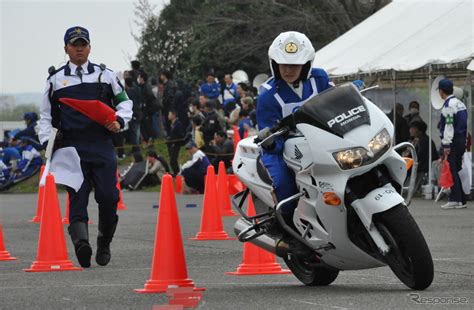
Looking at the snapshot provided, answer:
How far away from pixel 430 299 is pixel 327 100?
1.59m

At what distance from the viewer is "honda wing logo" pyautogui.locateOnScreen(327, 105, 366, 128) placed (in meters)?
8.77

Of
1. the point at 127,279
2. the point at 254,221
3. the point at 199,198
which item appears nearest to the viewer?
the point at 254,221

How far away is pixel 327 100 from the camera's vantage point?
8.96m

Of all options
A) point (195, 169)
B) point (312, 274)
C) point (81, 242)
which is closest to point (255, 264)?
point (312, 274)

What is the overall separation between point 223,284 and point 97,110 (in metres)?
2.38

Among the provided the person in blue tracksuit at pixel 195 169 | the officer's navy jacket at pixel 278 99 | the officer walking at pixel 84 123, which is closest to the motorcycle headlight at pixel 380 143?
the officer's navy jacket at pixel 278 99

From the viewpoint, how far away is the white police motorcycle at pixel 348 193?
8.41m

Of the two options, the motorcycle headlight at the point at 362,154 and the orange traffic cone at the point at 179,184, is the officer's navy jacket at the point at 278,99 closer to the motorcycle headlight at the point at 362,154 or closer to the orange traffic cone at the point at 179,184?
the motorcycle headlight at the point at 362,154

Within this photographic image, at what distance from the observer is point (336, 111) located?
885 cm

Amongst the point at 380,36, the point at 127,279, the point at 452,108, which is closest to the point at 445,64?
the point at 452,108

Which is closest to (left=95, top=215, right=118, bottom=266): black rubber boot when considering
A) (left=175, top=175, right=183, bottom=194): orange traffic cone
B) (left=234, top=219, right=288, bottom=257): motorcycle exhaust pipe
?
(left=234, top=219, right=288, bottom=257): motorcycle exhaust pipe

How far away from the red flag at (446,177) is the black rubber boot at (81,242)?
1011cm

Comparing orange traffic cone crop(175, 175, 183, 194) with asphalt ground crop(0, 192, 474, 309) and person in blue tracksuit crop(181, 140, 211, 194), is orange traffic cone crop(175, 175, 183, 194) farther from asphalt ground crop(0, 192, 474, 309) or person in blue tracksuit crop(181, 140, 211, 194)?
asphalt ground crop(0, 192, 474, 309)

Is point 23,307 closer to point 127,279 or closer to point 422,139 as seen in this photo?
point 127,279
